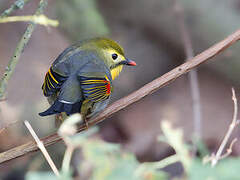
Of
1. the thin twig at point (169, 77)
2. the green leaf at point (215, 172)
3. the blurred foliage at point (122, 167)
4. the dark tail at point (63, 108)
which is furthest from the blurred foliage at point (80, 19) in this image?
the green leaf at point (215, 172)

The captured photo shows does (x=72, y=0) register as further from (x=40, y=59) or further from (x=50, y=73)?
(x=50, y=73)

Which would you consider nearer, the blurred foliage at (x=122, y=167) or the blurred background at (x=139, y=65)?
the blurred foliage at (x=122, y=167)

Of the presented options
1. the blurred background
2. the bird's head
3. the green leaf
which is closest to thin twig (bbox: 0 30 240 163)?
the bird's head

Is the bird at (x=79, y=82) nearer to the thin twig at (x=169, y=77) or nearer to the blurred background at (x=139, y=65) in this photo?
the thin twig at (x=169, y=77)

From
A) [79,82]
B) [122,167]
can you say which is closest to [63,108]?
[79,82]

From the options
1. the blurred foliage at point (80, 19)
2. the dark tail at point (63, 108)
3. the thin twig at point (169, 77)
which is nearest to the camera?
the thin twig at point (169, 77)

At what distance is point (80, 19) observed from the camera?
5.46 m

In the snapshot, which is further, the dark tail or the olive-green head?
the olive-green head

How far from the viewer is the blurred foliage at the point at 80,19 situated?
5359 millimetres

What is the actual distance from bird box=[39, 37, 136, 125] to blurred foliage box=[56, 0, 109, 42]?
172cm

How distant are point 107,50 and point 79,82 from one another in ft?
2.34

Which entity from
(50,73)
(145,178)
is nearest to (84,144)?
(145,178)

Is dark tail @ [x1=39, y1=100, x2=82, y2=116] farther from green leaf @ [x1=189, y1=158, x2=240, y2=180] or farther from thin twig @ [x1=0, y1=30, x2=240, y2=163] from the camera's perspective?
green leaf @ [x1=189, y1=158, x2=240, y2=180]

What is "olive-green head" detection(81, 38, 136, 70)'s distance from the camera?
369cm
